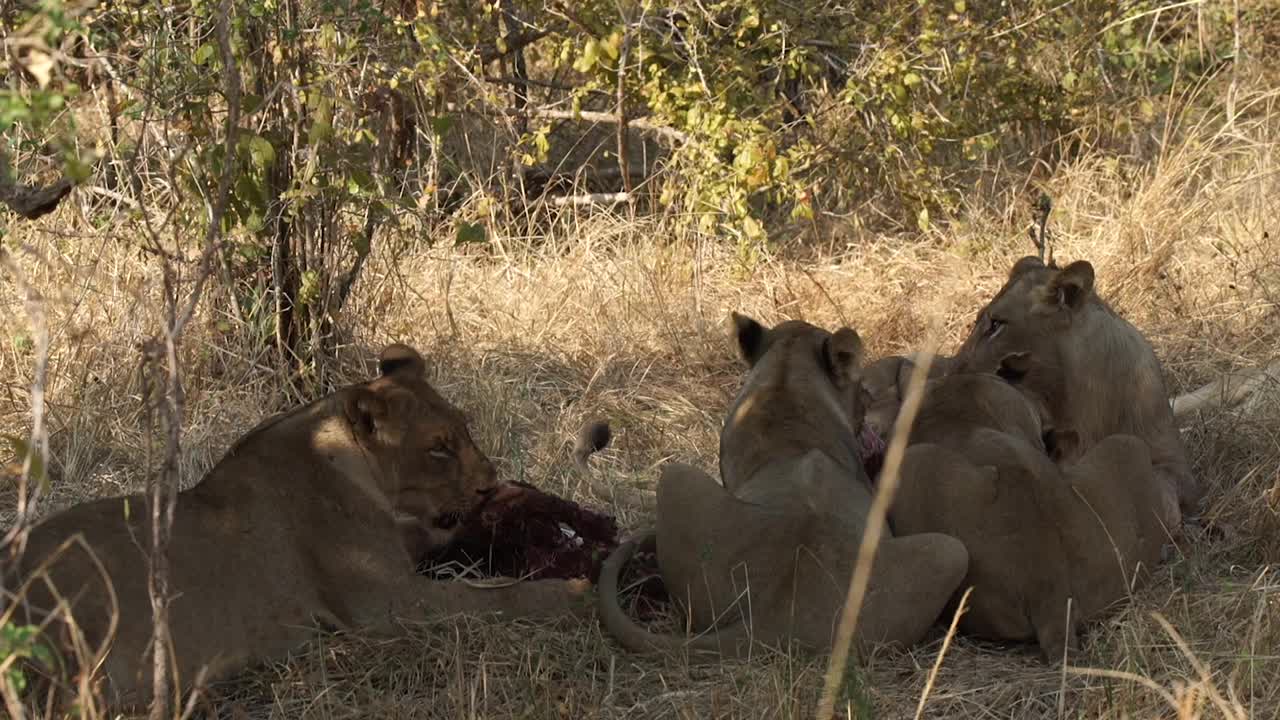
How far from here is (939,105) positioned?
9375 mm

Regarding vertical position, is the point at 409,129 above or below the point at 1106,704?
above

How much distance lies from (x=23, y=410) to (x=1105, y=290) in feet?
15.6

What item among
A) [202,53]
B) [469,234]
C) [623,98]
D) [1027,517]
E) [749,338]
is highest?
[202,53]

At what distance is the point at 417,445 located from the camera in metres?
4.69

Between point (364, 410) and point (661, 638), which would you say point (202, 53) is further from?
point (661, 638)

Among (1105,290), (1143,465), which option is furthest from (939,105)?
(1143,465)

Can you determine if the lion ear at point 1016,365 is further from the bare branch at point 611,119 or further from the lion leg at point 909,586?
the bare branch at point 611,119

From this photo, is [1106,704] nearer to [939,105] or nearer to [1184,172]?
[1184,172]

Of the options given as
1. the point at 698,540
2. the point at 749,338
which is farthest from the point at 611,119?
the point at 698,540

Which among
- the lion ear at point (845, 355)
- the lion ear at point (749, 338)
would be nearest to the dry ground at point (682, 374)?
the lion ear at point (749, 338)

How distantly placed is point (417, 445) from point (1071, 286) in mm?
2213

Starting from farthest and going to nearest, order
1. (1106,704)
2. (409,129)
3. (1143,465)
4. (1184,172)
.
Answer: (1184,172), (409,129), (1143,465), (1106,704)

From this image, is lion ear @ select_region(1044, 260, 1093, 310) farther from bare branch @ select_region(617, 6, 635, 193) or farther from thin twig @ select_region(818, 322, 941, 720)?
bare branch @ select_region(617, 6, 635, 193)

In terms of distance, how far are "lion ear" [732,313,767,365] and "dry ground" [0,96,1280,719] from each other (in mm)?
731
